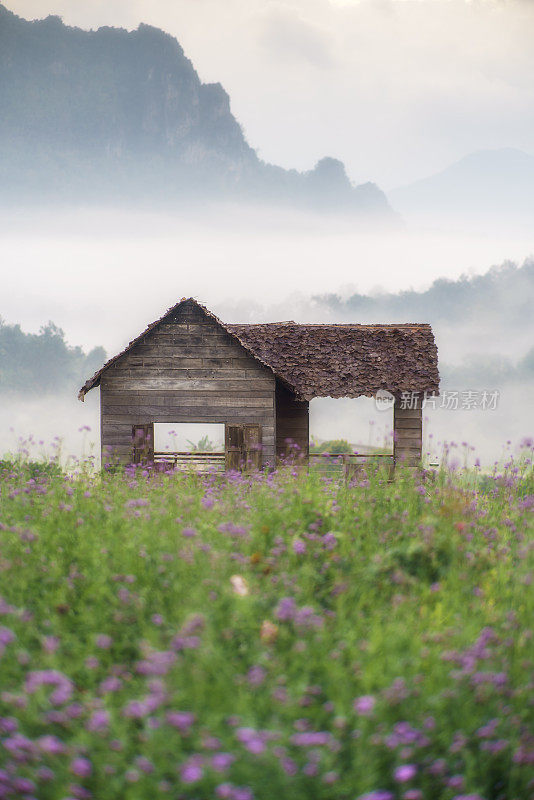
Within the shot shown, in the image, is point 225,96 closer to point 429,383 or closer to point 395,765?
point 429,383

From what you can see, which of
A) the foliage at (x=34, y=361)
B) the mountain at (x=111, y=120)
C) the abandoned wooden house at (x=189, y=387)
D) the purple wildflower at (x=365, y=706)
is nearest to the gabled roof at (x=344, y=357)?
the abandoned wooden house at (x=189, y=387)

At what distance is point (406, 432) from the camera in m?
19.0

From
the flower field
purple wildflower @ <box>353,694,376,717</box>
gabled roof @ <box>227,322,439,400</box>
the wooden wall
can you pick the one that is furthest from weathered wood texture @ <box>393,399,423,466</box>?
purple wildflower @ <box>353,694,376,717</box>

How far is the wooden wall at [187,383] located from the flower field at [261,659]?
33.3ft

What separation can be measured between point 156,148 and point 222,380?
6597 inches

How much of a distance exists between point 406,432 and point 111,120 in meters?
172

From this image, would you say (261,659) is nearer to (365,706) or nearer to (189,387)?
(365,706)

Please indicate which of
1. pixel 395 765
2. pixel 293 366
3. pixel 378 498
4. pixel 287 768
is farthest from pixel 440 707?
pixel 293 366

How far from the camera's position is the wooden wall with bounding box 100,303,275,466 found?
17.3m

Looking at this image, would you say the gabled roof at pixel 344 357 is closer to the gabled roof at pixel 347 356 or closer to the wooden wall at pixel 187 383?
the gabled roof at pixel 347 356

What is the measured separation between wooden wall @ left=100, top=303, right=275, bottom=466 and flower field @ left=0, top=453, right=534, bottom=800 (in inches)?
399

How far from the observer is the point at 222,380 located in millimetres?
17328

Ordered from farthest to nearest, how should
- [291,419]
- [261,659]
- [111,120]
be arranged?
[111,120]
[291,419]
[261,659]

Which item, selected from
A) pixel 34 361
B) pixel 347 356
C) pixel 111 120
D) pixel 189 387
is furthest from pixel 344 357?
pixel 111 120
